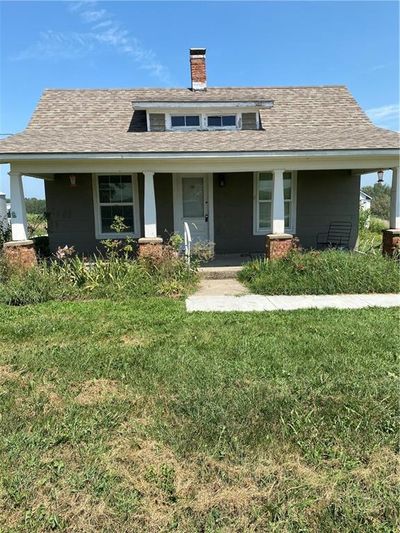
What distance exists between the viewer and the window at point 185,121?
419 inches

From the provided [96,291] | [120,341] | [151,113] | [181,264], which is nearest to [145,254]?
[181,264]

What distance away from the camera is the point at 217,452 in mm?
2729

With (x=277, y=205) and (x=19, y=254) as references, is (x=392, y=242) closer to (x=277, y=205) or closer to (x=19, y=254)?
(x=277, y=205)

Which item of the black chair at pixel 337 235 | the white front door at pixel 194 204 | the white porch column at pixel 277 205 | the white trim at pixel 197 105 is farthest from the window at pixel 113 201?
the black chair at pixel 337 235

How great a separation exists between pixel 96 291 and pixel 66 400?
3.97 m

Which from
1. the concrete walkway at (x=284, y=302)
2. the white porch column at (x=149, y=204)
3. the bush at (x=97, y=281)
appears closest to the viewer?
the concrete walkway at (x=284, y=302)

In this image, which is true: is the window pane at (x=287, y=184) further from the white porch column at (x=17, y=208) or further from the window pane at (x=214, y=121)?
the white porch column at (x=17, y=208)

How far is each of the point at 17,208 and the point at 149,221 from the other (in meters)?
2.86

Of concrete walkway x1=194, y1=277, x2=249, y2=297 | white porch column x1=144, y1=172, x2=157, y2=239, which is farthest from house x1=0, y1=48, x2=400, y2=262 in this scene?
concrete walkway x1=194, y1=277, x2=249, y2=297

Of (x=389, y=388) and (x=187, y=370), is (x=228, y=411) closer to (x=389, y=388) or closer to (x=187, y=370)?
(x=187, y=370)

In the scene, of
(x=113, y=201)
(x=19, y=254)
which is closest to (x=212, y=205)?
(x=113, y=201)

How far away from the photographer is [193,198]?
423 inches

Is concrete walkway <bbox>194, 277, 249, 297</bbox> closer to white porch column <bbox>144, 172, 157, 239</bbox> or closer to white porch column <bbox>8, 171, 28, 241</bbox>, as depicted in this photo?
white porch column <bbox>144, 172, 157, 239</bbox>

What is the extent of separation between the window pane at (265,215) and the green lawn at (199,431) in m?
6.17
